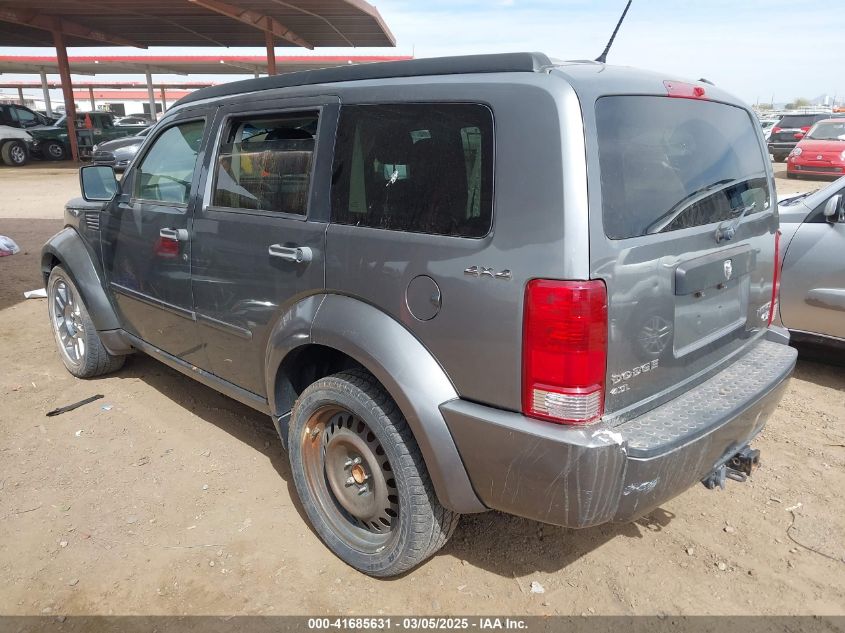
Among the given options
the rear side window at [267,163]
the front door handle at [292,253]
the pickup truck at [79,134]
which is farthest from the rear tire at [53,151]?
the front door handle at [292,253]

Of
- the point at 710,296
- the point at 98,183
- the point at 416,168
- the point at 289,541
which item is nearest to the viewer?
the point at 416,168

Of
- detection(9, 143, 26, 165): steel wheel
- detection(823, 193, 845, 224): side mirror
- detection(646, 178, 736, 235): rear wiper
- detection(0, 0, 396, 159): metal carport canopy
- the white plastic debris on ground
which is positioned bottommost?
the white plastic debris on ground

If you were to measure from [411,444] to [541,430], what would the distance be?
539 mm

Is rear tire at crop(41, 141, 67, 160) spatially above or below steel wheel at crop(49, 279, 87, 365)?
above

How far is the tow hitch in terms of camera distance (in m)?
2.42

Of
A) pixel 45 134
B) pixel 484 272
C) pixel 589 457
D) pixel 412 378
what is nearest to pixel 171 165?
pixel 412 378

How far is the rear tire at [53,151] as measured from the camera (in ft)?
79.8

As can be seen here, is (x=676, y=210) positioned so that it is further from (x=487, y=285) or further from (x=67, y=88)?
(x=67, y=88)

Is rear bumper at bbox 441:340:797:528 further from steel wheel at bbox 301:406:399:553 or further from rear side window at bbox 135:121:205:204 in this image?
rear side window at bbox 135:121:205:204

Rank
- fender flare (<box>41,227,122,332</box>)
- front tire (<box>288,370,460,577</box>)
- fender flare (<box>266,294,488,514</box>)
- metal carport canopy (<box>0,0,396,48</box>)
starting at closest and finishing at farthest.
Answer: fender flare (<box>266,294,488,514</box>)
front tire (<box>288,370,460,577</box>)
fender flare (<box>41,227,122,332</box>)
metal carport canopy (<box>0,0,396,48</box>)

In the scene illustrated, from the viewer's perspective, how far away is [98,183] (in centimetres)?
401

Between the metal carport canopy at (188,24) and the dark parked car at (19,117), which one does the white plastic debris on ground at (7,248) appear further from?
the dark parked car at (19,117)

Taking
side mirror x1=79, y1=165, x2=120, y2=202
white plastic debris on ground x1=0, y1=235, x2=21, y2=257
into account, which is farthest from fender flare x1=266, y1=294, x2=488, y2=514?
white plastic debris on ground x1=0, y1=235, x2=21, y2=257

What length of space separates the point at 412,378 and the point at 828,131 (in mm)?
17654
